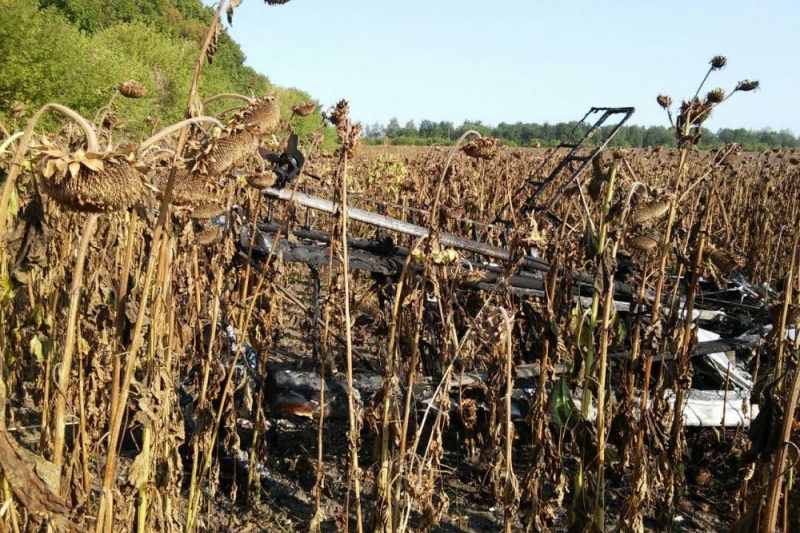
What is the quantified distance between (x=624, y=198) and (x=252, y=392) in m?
A: 1.89

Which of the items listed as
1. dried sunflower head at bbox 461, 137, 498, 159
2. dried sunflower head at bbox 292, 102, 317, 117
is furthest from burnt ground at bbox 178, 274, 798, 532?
dried sunflower head at bbox 461, 137, 498, 159

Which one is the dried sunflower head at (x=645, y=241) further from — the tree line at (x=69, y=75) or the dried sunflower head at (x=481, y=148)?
the tree line at (x=69, y=75)

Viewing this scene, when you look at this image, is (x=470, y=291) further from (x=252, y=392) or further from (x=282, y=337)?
(x=282, y=337)

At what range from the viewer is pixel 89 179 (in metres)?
1.27

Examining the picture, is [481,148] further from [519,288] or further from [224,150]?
[519,288]

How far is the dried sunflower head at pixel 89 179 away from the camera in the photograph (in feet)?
4.04

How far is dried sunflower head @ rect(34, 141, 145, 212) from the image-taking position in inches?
48.5

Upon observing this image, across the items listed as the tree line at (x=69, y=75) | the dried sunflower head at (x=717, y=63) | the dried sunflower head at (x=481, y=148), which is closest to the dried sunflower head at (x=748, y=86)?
the dried sunflower head at (x=717, y=63)

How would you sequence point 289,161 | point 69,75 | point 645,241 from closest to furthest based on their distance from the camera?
point 645,241
point 289,161
point 69,75

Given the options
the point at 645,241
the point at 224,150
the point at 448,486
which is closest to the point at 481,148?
the point at 645,241

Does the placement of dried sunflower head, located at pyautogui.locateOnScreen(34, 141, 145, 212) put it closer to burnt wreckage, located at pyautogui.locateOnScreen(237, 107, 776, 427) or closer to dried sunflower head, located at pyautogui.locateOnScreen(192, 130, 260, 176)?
dried sunflower head, located at pyautogui.locateOnScreen(192, 130, 260, 176)

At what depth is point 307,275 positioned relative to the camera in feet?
26.4

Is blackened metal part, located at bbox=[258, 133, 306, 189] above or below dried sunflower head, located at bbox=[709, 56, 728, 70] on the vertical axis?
below

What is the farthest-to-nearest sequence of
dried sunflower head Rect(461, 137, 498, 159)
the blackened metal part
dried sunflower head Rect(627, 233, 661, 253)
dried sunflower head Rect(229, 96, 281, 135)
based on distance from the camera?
the blackened metal part < dried sunflower head Rect(627, 233, 661, 253) < dried sunflower head Rect(461, 137, 498, 159) < dried sunflower head Rect(229, 96, 281, 135)
